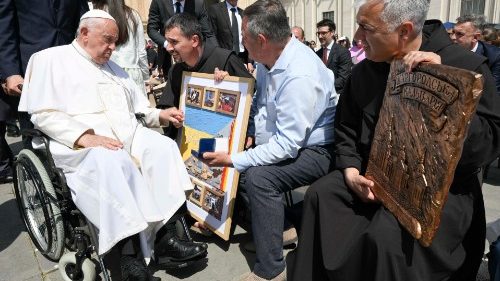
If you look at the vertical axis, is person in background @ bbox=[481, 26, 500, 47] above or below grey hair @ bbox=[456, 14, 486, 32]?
below

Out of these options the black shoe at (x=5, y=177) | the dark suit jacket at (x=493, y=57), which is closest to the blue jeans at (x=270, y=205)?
the dark suit jacket at (x=493, y=57)

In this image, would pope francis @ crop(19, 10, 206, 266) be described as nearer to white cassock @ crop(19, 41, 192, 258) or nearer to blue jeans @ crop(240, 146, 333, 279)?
white cassock @ crop(19, 41, 192, 258)

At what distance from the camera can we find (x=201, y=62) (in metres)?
3.16

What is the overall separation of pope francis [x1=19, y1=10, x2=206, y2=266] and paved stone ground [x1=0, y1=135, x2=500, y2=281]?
201mm

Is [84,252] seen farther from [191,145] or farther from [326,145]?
[326,145]

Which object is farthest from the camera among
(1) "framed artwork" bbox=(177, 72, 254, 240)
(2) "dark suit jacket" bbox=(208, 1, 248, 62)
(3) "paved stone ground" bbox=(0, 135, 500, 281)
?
(2) "dark suit jacket" bbox=(208, 1, 248, 62)

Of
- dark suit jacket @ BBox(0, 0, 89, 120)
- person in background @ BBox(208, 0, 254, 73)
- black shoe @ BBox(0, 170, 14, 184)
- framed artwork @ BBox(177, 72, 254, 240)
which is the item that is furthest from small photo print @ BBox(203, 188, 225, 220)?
black shoe @ BBox(0, 170, 14, 184)

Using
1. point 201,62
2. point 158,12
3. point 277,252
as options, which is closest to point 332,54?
point 158,12

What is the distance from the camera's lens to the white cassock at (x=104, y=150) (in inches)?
83.5

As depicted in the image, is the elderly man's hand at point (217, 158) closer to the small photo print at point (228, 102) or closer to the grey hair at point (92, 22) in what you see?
the small photo print at point (228, 102)

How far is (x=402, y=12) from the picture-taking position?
5.62 ft

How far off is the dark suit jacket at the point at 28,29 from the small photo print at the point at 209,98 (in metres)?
1.52

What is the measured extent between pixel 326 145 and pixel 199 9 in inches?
114

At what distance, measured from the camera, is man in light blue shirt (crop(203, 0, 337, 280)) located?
2.34 meters
